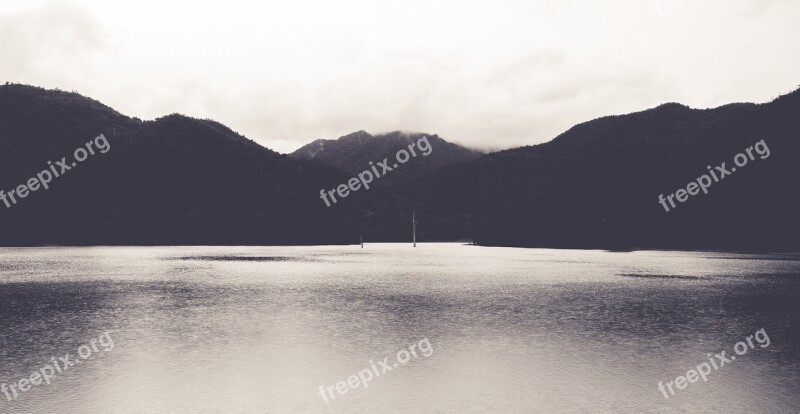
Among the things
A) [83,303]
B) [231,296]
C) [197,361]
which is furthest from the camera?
[231,296]

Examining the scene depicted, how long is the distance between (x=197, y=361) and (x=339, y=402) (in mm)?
7787

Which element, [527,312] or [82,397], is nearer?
[82,397]

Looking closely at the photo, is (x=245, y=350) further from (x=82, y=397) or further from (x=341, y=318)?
(x=341, y=318)

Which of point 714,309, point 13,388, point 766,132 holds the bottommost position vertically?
point 714,309

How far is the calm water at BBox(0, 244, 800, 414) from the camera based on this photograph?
17.8 metres

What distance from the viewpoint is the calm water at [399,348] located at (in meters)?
17.8

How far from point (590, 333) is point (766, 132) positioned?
653 feet

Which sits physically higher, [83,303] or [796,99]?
[796,99]

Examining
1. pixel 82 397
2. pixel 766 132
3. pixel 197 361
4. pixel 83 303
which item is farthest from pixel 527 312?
pixel 766 132

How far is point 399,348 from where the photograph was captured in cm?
2577

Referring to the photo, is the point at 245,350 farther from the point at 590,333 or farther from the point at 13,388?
the point at 590,333

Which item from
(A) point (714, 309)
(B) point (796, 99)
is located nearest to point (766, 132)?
(B) point (796, 99)

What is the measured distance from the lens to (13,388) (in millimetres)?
18812

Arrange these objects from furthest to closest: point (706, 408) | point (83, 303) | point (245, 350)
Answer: point (83, 303) → point (245, 350) → point (706, 408)
